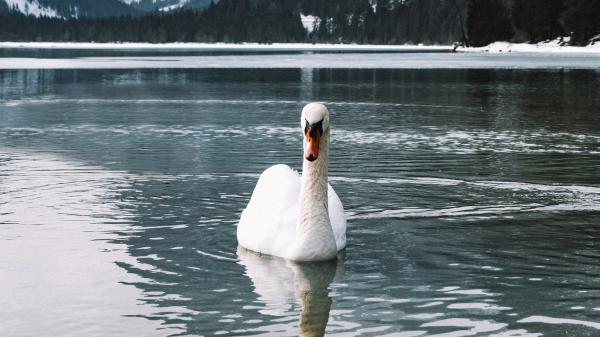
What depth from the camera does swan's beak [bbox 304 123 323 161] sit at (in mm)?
11805

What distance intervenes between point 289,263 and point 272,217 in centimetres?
67

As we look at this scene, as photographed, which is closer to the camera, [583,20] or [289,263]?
[289,263]

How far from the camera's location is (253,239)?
1279 centimetres

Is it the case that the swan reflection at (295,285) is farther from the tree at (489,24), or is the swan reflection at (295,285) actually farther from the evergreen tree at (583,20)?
the tree at (489,24)

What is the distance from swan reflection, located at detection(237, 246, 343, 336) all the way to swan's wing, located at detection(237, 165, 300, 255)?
0.17 meters

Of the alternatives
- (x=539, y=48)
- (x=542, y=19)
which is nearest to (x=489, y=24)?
(x=542, y=19)

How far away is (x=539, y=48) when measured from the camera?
6058 inches

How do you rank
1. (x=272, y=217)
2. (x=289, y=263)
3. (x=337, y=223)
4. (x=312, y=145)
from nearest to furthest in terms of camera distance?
(x=312, y=145), (x=289, y=263), (x=272, y=217), (x=337, y=223)

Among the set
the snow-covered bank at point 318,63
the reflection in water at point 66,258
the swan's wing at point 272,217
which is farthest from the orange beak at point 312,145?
the snow-covered bank at point 318,63

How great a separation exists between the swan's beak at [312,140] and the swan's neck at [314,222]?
1.03 feet

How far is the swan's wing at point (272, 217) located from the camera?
12.6 metres

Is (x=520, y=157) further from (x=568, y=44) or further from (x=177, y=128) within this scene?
(x=568, y=44)

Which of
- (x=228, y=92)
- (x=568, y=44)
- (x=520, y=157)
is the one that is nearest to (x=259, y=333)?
(x=520, y=157)

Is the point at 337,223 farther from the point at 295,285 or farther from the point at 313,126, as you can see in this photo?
the point at 295,285
